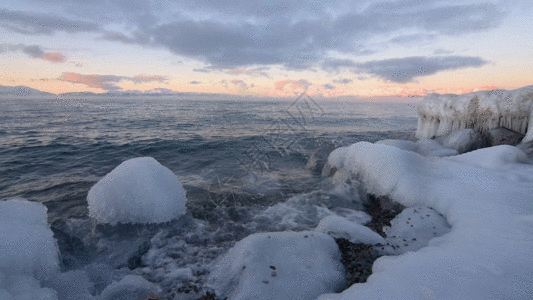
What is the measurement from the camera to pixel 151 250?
6359 millimetres

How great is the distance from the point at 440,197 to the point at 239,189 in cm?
A: 795

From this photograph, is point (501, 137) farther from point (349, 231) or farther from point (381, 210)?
point (349, 231)

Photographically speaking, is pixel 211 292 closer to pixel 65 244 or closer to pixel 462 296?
pixel 462 296

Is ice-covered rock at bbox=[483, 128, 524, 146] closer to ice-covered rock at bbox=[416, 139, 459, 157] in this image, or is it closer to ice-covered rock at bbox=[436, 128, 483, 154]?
ice-covered rock at bbox=[436, 128, 483, 154]

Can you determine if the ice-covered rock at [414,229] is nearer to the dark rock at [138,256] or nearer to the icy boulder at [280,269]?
the icy boulder at [280,269]

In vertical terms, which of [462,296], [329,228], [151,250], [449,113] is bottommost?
[151,250]

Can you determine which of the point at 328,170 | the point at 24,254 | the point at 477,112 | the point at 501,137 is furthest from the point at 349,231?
the point at 477,112

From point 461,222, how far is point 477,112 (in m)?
13.2

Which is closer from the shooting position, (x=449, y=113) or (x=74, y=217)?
(x=74, y=217)

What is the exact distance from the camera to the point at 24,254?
14.1 feet

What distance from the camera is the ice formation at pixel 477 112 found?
40.2 feet

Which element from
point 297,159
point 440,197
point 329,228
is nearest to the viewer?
point 329,228

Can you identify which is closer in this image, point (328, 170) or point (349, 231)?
point (349, 231)

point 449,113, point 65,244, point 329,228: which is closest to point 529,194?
point 329,228
